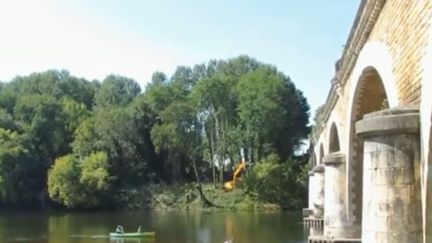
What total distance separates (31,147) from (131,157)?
1093 centimetres

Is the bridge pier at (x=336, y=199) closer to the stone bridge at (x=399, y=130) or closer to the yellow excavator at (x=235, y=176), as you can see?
the stone bridge at (x=399, y=130)

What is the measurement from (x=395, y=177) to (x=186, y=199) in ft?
205

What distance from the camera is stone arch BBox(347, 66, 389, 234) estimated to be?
65.1 feet

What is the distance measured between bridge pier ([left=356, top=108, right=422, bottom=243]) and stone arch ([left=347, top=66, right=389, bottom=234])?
892 cm

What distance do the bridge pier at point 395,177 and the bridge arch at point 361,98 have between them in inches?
143

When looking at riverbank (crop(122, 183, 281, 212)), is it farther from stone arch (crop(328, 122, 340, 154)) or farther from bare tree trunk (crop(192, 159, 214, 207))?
stone arch (crop(328, 122, 340, 154))

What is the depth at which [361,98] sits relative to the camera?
2105 centimetres

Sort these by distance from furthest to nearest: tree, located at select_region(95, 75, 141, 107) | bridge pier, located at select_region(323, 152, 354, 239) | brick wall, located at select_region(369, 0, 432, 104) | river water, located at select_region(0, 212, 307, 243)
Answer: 1. tree, located at select_region(95, 75, 141, 107)
2. river water, located at select_region(0, 212, 307, 243)
3. bridge pier, located at select_region(323, 152, 354, 239)
4. brick wall, located at select_region(369, 0, 432, 104)

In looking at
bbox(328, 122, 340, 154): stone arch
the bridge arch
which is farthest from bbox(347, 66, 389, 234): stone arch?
bbox(328, 122, 340, 154): stone arch

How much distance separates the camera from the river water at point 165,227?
40.8m

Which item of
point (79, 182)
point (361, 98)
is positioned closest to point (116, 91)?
point (79, 182)

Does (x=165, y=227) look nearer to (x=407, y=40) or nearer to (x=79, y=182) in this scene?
(x=79, y=182)

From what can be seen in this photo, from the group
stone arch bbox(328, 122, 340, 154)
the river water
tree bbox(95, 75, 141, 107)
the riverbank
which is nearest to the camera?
stone arch bbox(328, 122, 340, 154)

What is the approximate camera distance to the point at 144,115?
257ft
